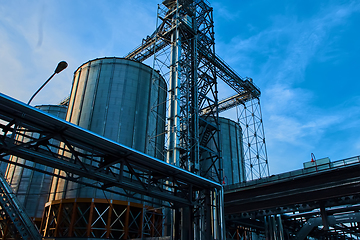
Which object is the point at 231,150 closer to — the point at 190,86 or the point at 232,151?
the point at 232,151

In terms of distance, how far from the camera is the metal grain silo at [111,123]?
2497 centimetres

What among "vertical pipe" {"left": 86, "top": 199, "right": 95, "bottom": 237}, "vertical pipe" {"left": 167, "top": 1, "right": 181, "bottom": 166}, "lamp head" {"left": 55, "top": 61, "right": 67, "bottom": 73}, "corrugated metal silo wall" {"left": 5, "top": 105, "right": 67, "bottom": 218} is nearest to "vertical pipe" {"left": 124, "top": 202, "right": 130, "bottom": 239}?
"vertical pipe" {"left": 86, "top": 199, "right": 95, "bottom": 237}

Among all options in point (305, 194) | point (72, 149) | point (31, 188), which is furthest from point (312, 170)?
point (31, 188)

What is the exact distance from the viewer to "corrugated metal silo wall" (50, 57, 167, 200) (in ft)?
90.3

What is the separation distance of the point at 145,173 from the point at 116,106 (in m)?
6.81

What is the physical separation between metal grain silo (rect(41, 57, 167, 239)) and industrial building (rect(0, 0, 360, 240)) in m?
0.10

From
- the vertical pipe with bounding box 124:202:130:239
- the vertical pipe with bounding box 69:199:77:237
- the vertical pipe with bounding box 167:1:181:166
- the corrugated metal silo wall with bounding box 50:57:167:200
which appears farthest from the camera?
the corrugated metal silo wall with bounding box 50:57:167:200

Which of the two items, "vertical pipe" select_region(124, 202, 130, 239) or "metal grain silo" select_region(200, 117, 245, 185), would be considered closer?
"vertical pipe" select_region(124, 202, 130, 239)

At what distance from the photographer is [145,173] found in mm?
26719

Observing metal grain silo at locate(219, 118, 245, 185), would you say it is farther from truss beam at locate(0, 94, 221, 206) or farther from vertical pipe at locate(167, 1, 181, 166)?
truss beam at locate(0, 94, 221, 206)

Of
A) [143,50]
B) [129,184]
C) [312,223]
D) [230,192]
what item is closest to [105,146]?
[129,184]

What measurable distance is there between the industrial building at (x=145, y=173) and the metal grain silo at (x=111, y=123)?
0.31ft

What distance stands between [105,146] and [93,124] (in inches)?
504

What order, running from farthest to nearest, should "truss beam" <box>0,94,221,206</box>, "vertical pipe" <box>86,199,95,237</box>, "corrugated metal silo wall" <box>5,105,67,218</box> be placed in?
"corrugated metal silo wall" <box>5,105,67,218</box>, "vertical pipe" <box>86,199,95,237</box>, "truss beam" <box>0,94,221,206</box>
